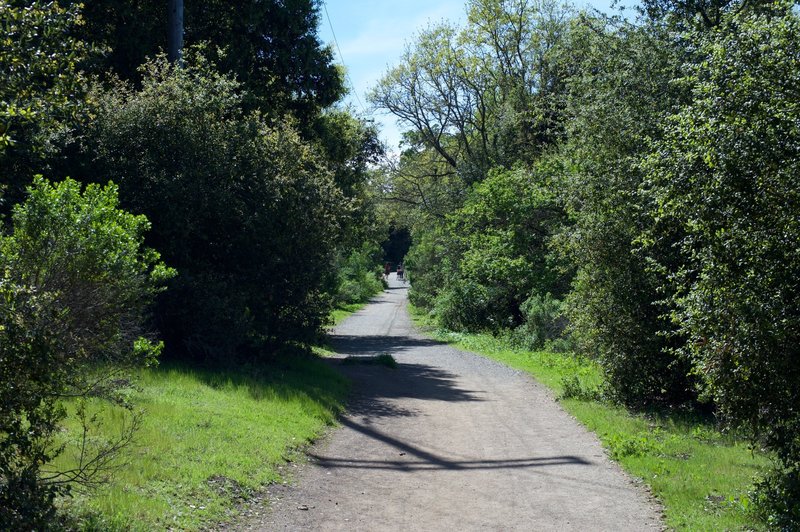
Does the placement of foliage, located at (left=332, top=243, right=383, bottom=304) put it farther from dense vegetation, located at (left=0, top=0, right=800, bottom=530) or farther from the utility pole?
the utility pole

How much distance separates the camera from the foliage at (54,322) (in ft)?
17.0

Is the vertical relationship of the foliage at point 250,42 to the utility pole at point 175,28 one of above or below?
above

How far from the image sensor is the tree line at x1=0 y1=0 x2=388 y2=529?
17.5ft

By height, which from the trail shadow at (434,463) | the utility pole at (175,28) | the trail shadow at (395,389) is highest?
the utility pole at (175,28)

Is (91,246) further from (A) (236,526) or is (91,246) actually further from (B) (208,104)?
(B) (208,104)

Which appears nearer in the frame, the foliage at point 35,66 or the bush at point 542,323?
the foliage at point 35,66

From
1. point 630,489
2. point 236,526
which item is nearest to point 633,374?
point 630,489

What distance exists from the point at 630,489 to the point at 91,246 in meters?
6.36

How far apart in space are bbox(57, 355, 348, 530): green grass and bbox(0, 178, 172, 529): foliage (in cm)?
54

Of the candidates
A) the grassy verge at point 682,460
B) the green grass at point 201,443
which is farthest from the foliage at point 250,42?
the grassy verge at point 682,460

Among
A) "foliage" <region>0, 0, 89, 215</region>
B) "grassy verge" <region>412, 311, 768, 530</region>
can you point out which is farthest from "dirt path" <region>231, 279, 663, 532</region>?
"foliage" <region>0, 0, 89, 215</region>

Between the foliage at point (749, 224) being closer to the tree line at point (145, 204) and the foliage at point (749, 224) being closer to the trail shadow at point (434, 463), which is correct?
the trail shadow at point (434, 463)

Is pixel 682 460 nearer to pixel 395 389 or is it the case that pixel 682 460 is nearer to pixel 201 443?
pixel 201 443

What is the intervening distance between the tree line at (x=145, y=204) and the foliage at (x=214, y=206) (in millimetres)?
40
